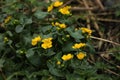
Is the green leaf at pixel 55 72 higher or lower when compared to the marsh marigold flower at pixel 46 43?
lower

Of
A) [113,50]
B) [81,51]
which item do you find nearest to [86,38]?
[81,51]

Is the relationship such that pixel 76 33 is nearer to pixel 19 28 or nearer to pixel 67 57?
pixel 67 57

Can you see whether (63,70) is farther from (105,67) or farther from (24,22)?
(24,22)

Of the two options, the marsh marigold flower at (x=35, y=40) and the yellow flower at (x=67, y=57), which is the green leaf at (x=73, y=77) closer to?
the yellow flower at (x=67, y=57)

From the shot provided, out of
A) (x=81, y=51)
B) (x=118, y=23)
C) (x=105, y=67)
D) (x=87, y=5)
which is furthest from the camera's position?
(x=87, y=5)

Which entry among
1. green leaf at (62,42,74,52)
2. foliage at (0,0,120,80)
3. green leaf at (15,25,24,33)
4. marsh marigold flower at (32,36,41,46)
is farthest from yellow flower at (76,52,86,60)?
green leaf at (15,25,24,33)

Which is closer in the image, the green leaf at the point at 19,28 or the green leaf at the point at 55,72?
the green leaf at the point at 55,72

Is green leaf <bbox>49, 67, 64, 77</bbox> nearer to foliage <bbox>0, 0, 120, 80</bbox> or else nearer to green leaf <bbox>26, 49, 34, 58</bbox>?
foliage <bbox>0, 0, 120, 80</bbox>

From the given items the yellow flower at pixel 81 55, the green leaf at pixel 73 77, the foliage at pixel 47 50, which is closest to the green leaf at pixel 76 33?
the foliage at pixel 47 50
